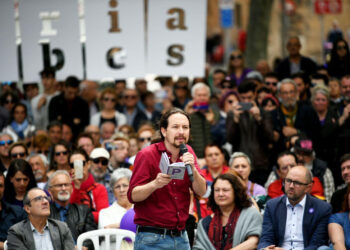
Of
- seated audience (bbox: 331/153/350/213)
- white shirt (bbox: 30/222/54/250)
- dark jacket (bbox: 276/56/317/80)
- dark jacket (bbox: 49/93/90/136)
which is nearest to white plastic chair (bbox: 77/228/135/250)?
white shirt (bbox: 30/222/54/250)

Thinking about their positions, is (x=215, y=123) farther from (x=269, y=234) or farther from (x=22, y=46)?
(x=269, y=234)

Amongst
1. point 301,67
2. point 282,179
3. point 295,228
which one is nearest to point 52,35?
point 282,179

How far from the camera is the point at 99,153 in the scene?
11617 mm

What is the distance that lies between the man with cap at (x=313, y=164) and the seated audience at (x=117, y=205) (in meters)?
2.41

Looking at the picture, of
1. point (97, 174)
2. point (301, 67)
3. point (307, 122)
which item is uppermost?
point (301, 67)

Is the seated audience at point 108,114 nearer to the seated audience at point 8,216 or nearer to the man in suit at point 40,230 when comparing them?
the seated audience at point 8,216

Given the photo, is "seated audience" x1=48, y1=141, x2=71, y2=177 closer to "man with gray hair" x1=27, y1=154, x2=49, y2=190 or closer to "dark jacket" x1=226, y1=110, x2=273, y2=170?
"man with gray hair" x1=27, y1=154, x2=49, y2=190

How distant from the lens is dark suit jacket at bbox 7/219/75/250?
8.75m

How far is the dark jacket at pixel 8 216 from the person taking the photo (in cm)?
983

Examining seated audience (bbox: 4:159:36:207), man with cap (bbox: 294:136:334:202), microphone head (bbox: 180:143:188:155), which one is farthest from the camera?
man with cap (bbox: 294:136:334:202)

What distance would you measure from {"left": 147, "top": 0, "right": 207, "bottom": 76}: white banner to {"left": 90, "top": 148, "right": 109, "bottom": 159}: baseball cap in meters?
1.67

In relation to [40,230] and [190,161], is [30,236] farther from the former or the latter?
[190,161]

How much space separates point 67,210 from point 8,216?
71cm

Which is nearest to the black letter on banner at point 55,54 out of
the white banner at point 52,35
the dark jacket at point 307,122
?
the white banner at point 52,35
